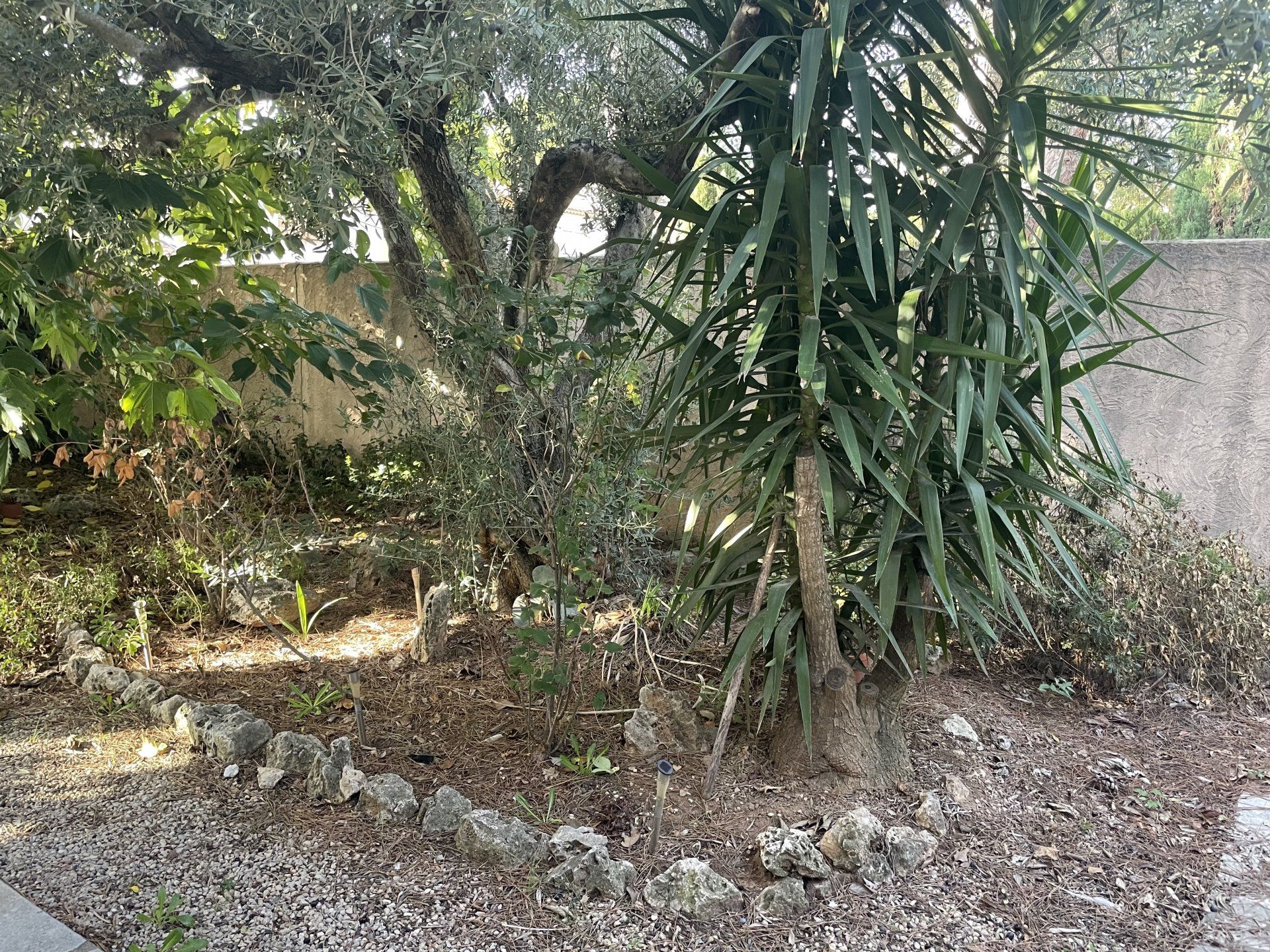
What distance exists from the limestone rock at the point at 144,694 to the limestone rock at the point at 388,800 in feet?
3.50

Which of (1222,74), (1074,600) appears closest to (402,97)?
(1222,74)

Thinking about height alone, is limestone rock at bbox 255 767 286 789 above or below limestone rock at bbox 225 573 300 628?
below

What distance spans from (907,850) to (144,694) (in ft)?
8.68

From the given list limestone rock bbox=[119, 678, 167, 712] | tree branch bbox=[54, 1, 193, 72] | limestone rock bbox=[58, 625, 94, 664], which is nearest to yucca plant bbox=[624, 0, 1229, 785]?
tree branch bbox=[54, 1, 193, 72]

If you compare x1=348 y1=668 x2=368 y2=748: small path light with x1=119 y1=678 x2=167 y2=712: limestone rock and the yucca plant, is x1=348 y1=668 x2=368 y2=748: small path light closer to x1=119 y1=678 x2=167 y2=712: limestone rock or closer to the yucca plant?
x1=119 y1=678 x2=167 y2=712: limestone rock

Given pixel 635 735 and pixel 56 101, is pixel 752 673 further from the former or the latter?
pixel 56 101

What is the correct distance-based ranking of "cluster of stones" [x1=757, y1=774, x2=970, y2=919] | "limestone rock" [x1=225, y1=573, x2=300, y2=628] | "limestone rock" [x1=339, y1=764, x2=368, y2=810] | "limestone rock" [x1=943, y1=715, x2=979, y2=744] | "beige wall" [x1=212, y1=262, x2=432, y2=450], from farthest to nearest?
"beige wall" [x1=212, y1=262, x2=432, y2=450] < "limestone rock" [x1=225, y1=573, x2=300, y2=628] < "limestone rock" [x1=943, y1=715, x2=979, y2=744] < "limestone rock" [x1=339, y1=764, x2=368, y2=810] < "cluster of stones" [x1=757, y1=774, x2=970, y2=919]

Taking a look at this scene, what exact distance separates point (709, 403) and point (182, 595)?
2.59 m

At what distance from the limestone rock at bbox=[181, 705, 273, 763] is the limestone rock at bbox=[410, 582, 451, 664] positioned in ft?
2.17

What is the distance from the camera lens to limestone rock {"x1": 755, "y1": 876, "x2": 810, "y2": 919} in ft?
6.97

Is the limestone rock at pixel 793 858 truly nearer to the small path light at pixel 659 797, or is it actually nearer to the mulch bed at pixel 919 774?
the mulch bed at pixel 919 774

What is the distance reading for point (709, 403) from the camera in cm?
266

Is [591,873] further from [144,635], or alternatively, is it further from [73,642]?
[73,642]

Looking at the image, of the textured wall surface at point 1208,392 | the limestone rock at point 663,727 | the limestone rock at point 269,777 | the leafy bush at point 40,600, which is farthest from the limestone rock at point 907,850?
the leafy bush at point 40,600
